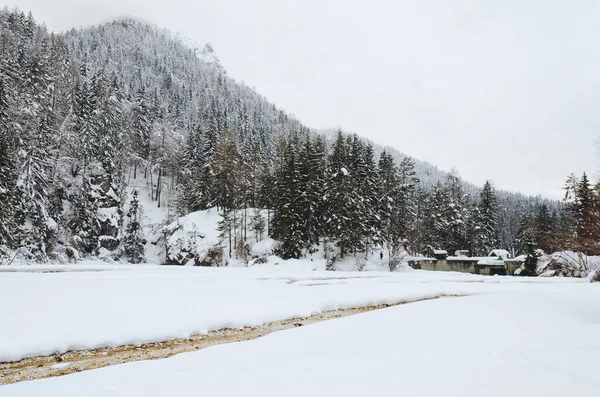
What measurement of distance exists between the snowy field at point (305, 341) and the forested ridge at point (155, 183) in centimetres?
2058

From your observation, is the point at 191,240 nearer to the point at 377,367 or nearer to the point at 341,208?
the point at 341,208

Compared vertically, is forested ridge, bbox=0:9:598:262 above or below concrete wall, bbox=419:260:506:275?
above

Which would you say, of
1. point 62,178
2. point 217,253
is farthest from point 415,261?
point 62,178

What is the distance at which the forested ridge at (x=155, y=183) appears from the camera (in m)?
35.9

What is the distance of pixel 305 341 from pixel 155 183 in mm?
71906

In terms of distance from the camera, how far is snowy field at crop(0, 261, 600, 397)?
4.83 meters

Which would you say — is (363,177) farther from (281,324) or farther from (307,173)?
(281,324)

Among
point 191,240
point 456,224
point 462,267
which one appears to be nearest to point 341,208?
point 462,267

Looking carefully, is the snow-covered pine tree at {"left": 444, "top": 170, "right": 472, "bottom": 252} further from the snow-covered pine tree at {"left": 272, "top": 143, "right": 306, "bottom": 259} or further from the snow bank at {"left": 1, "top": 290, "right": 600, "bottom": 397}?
the snow bank at {"left": 1, "top": 290, "right": 600, "bottom": 397}

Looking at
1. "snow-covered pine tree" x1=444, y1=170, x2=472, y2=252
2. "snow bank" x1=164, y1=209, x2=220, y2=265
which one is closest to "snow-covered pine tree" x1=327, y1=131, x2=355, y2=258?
"snow bank" x1=164, y1=209, x2=220, y2=265

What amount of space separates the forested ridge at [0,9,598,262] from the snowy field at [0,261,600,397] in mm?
20580

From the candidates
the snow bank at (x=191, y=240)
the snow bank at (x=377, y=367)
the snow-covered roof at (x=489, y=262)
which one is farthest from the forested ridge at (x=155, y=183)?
the snow bank at (x=377, y=367)

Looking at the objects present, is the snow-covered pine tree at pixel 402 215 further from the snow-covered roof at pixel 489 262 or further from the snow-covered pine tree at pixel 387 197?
the snow-covered roof at pixel 489 262

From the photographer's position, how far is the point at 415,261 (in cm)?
4169
